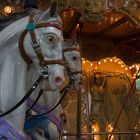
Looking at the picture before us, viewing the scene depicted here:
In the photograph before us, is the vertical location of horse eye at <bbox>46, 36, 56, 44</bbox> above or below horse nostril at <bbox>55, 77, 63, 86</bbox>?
above

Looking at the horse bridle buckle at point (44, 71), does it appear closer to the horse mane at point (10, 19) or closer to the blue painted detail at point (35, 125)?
the horse mane at point (10, 19)

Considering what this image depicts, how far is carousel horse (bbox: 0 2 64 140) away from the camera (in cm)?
215

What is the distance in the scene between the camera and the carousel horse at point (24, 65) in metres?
2.15

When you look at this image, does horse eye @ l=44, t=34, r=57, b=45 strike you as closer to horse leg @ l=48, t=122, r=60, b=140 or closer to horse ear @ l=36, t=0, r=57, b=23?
horse ear @ l=36, t=0, r=57, b=23

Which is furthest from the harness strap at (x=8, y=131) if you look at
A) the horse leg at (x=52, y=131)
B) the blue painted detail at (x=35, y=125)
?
the horse leg at (x=52, y=131)

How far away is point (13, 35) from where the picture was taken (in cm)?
225

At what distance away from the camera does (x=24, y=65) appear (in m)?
2.21

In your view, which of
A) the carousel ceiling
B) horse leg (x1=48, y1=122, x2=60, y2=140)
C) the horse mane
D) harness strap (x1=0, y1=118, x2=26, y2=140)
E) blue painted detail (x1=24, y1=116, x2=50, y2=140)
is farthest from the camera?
the carousel ceiling

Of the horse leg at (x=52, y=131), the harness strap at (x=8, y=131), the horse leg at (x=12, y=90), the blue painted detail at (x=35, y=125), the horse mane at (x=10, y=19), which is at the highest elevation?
the horse mane at (x=10, y=19)

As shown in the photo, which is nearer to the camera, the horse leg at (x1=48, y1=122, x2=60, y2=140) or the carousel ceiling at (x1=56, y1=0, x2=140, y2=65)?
the horse leg at (x1=48, y1=122, x2=60, y2=140)

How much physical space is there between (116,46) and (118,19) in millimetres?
1362

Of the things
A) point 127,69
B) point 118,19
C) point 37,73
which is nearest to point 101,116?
point 127,69

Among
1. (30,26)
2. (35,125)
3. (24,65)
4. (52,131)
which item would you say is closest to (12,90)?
(24,65)

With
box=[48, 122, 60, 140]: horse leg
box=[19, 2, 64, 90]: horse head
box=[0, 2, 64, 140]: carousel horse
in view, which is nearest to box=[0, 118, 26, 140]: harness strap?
box=[0, 2, 64, 140]: carousel horse
